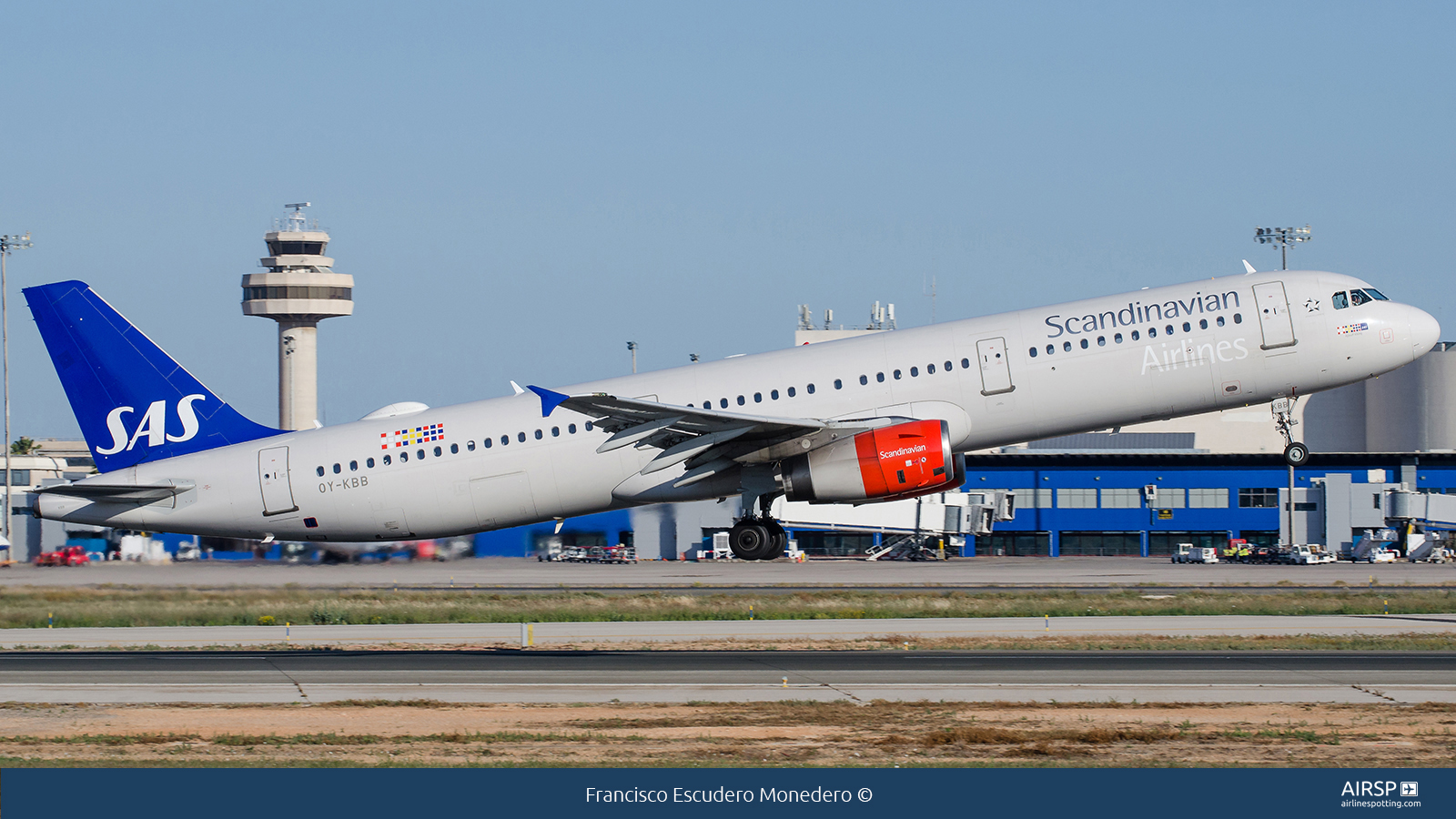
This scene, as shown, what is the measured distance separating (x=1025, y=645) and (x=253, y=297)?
136328 mm

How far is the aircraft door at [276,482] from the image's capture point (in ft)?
115

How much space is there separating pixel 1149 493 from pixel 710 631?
2726 inches

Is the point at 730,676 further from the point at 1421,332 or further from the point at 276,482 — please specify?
the point at 1421,332

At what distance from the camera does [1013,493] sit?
328 feet

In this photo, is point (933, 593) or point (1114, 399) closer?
point (1114, 399)

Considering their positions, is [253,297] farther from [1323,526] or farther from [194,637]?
[194,637]

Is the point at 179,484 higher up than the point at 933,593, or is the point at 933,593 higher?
the point at 179,484

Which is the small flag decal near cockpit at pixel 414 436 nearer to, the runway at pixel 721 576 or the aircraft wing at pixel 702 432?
the aircraft wing at pixel 702 432

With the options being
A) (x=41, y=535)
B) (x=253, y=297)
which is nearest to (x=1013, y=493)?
(x=41, y=535)

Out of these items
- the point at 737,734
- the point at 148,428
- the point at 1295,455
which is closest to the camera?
the point at 737,734

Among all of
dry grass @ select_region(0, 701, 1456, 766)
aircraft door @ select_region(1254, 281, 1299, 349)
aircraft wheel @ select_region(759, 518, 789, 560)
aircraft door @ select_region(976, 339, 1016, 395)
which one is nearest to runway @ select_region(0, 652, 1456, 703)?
dry grass @ select_region(0, 701, 1456, 766)

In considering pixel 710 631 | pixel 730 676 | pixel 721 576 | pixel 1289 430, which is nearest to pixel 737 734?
pixel 730 676

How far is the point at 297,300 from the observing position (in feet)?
520

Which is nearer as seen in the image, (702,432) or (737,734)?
(737,734)
